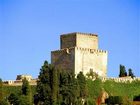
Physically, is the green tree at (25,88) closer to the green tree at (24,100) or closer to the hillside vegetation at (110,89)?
the green tree at (24,100)

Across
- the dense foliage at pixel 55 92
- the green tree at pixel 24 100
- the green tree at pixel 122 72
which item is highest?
the green tree at pixel 122 72

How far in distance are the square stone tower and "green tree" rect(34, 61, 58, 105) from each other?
9599mm

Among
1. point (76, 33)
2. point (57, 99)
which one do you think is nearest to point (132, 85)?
point (76, 33)

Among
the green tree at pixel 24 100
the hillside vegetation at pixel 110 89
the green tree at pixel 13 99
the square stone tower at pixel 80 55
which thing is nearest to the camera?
the green tree at pixel 24 100

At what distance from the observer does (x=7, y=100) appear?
70.0 m

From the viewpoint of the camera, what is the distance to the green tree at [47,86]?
6925cm

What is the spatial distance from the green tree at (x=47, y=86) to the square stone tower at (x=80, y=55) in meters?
9.60

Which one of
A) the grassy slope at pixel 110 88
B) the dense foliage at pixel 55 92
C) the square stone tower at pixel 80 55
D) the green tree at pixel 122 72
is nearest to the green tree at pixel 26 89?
the dense foliage at pixel 55 92

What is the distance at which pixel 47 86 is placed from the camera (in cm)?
6975

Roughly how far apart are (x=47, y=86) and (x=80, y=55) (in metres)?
11.5

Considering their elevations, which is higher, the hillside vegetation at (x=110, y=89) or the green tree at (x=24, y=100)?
the hillside vegetation at (x=110, y=89)

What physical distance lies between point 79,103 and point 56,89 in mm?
2536

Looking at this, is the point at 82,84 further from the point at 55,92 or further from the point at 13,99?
the point at 13,99

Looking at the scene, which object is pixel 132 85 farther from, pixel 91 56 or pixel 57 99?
pixel 57 99
